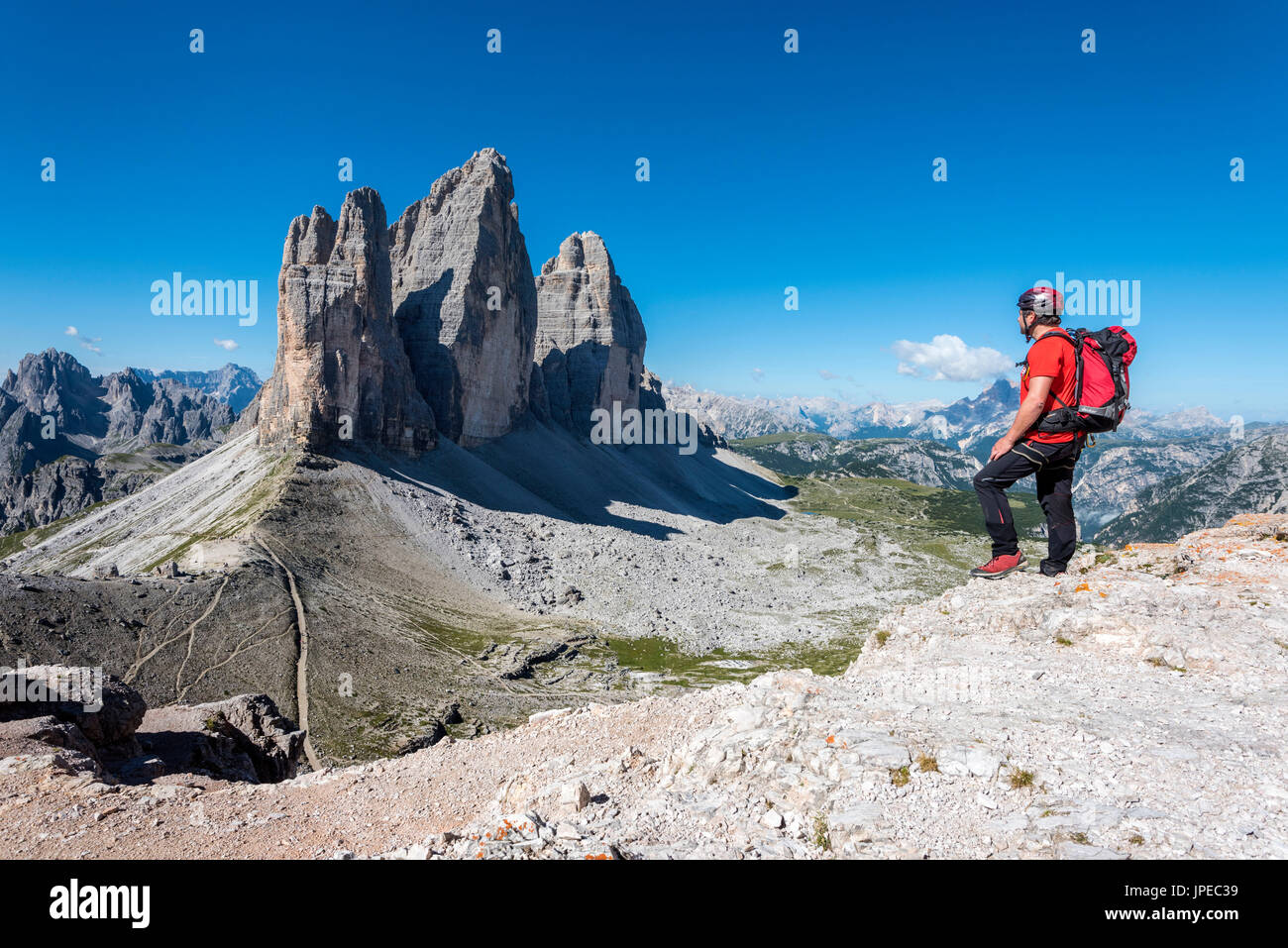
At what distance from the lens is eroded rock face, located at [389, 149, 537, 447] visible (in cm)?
9125

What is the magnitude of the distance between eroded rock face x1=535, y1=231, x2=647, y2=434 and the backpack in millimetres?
124348

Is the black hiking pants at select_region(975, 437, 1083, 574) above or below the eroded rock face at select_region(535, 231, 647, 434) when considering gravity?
below

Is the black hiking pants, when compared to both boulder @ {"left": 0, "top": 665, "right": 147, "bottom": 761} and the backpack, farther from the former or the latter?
boulder @ {"left": 0, "top": 665, "right": 147, "bottom": 761}

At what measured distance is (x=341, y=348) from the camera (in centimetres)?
6975

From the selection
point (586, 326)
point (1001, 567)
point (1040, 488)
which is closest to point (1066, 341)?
point (1040, 488)

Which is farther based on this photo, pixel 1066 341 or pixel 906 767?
pixel 1066 341

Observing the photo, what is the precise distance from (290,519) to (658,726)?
180ft

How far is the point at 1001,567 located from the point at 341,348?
2804 inches

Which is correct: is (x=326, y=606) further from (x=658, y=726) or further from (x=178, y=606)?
(x=658, y=726)

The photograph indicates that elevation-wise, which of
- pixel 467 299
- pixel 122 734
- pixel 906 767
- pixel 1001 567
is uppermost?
pixel 467 299

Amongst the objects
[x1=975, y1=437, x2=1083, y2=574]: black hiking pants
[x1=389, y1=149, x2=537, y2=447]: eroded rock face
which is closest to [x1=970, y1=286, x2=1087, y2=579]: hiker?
[x1=975, y1=437, x2=1083, y2=574]: black hiking pants

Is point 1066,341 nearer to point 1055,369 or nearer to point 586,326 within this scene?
point 1055,369

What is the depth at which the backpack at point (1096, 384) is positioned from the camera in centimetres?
957

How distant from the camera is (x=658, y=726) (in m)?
11.3
